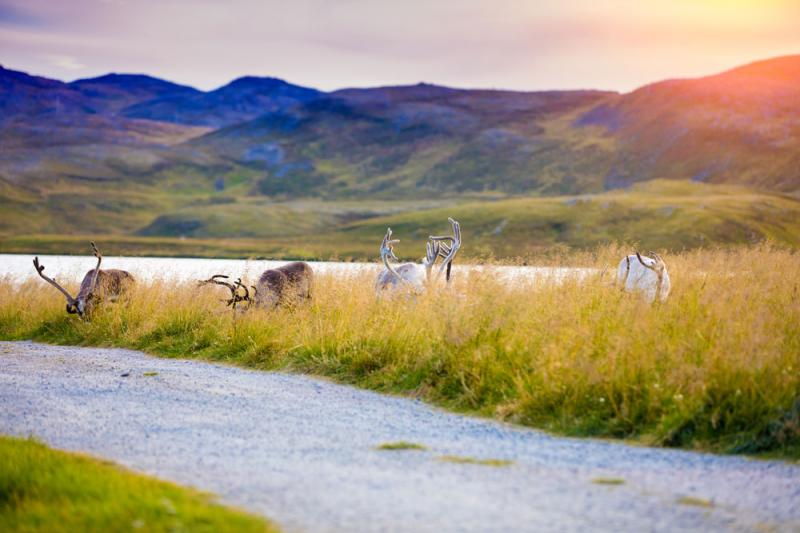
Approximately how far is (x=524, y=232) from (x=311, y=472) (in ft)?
363

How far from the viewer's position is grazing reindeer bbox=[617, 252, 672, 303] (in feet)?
51.9

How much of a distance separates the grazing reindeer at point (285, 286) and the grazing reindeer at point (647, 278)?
Result: 6.86m

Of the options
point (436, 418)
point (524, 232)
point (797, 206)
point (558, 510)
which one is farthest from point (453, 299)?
point (797, 206)

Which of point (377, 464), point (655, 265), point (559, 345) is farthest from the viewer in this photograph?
point (655, 265)

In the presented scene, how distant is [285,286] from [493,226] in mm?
107360

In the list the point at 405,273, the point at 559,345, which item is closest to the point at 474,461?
the point at 559,345

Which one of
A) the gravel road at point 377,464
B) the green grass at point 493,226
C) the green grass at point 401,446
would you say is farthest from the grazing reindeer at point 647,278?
the green grass at point 493,226

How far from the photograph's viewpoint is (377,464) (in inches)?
327

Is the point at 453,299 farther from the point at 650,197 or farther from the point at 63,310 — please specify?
the point at 650,197

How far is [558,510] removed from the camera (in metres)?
6.84

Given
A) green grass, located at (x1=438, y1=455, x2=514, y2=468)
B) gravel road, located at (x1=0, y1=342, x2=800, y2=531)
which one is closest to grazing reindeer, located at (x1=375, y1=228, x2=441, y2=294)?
gravel road, located at (x1=0, y1=342, x2=800, y2=531)

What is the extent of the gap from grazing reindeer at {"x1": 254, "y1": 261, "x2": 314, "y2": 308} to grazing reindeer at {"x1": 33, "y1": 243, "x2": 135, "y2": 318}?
14.5 feet

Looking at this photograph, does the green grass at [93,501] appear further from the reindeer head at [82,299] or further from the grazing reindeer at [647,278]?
the reindeer head at [82,299]

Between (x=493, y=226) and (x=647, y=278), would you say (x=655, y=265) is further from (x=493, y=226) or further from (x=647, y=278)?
(x=493, y=226)
